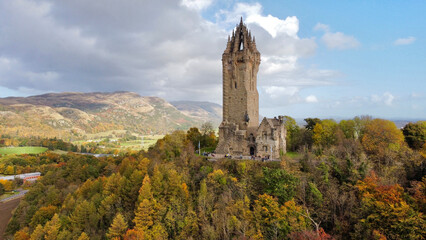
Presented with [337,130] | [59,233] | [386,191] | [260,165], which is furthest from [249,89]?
[59,233]

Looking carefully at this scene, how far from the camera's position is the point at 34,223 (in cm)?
3903

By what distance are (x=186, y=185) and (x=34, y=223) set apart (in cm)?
3121

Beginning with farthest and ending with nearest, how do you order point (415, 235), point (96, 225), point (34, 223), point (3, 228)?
point (3, 228), point (34, 223), point (96, 225), point (415, 235)

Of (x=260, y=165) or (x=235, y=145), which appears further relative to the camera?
(x=235, y=145)

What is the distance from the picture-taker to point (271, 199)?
78.5 feet

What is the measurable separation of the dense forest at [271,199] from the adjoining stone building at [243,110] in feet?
18.1

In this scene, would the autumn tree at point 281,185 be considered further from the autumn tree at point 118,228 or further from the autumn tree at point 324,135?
the autumn tree at point 324,135

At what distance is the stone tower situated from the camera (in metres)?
39.3

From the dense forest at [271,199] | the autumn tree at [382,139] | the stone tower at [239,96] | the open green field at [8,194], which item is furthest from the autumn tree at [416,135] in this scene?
the open green field at [8,194]

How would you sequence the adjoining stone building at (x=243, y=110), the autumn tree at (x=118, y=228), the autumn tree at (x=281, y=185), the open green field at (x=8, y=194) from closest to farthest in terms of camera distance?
the autumn tree at (x=281, y=185), the autumn tree at (x=118, y=228), the adjoining stone building at (x=243, y=110), the open green field at (x=8, y=194)

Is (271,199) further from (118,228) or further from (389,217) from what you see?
(118,228)

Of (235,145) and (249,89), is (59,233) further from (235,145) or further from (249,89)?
(249,89)

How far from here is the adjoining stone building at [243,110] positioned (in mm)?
37281

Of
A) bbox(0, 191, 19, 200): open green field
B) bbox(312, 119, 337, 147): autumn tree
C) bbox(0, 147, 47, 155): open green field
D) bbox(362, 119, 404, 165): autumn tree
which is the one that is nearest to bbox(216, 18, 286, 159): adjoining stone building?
bbox(312, 119, 337, 147): autumn tree
